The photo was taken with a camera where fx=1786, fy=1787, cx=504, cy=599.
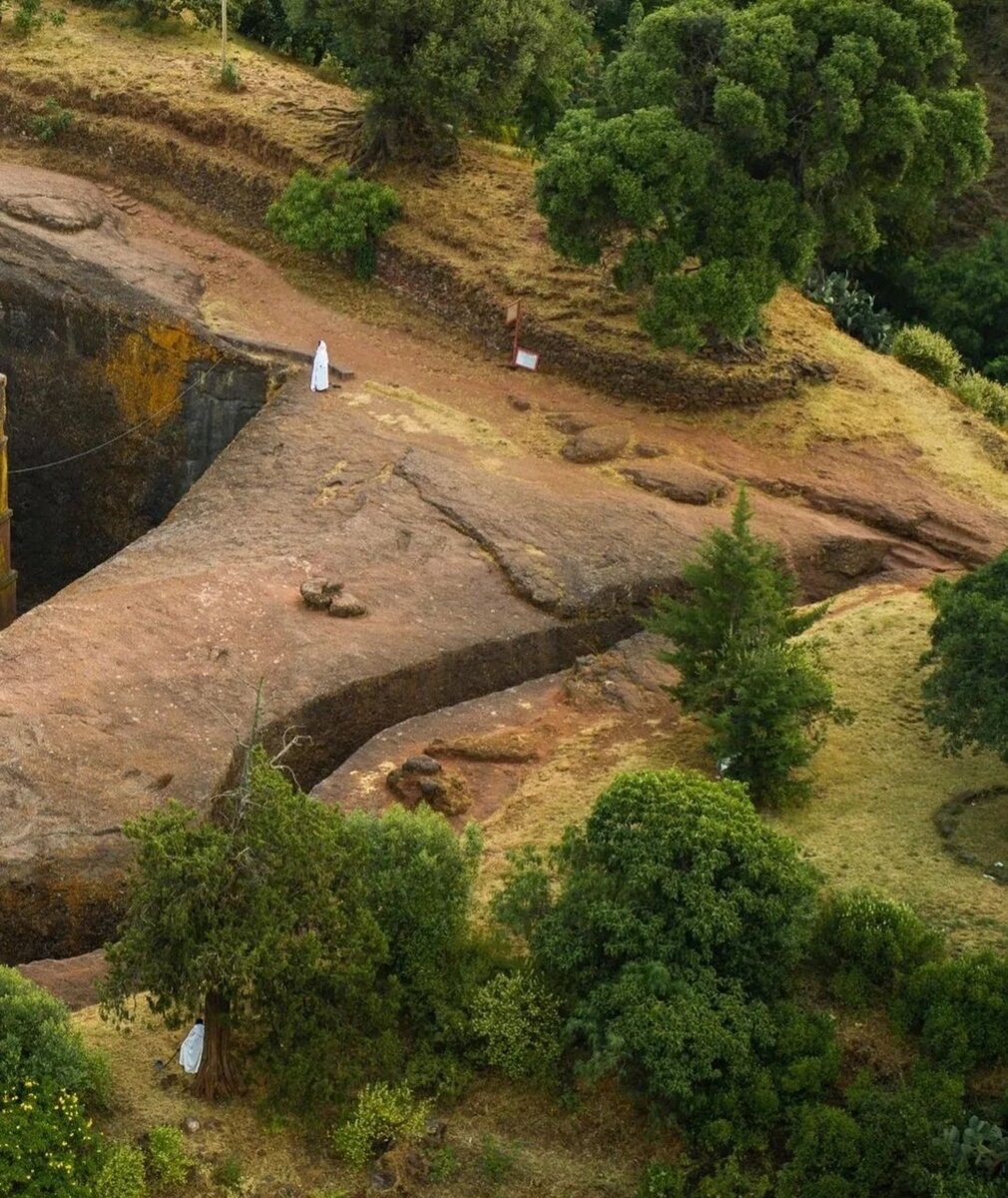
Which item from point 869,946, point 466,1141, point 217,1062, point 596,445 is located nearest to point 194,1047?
point 217,1062

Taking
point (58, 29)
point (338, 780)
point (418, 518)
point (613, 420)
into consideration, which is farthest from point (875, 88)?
point (58, 29)

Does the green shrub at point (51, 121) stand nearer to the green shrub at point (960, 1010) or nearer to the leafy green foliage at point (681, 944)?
the leafy green foliage at point (681, 944)

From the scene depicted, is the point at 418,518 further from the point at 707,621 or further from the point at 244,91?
the point at 244,91

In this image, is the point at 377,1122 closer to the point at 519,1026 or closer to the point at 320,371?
the point at 519,1026

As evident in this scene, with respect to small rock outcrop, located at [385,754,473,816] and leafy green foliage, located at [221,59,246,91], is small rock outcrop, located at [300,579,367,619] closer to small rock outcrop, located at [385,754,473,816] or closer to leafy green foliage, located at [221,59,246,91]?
small rock outcrop, located at [385,754,473,816]

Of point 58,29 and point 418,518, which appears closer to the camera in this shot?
point 418,518
